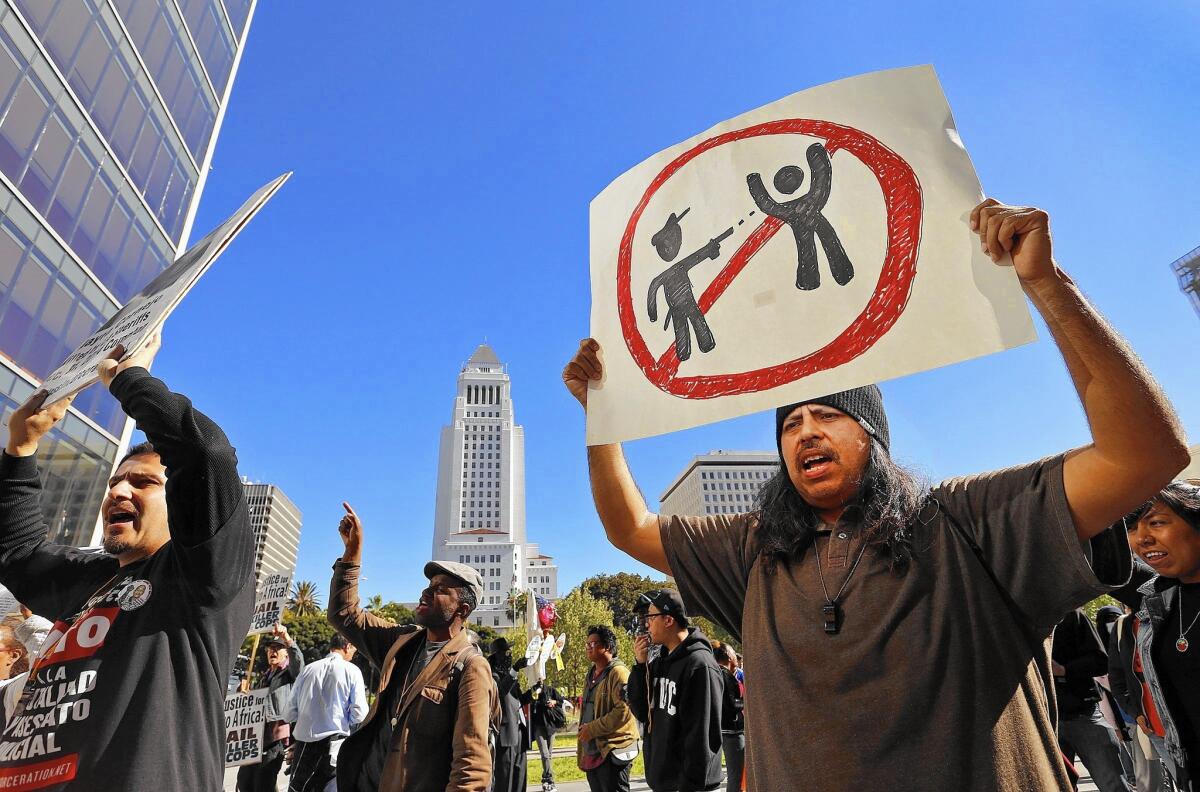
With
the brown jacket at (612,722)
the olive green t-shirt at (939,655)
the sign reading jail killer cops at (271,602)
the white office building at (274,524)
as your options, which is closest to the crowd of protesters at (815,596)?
the olive green t-shirt at (939,655)

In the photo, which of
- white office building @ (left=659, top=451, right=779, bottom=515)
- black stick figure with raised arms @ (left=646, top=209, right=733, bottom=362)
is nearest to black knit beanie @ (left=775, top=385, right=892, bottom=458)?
black stick figure with raised arms @ (left=646, top=209, right=733, bottom=362)

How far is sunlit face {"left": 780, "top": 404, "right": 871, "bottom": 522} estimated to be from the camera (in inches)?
65.7

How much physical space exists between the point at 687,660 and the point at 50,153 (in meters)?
19.6

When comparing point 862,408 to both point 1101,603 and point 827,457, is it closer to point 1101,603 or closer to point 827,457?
point 827,457

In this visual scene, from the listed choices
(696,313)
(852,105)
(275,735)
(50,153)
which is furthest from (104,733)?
(50,153)

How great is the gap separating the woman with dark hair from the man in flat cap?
2.99m

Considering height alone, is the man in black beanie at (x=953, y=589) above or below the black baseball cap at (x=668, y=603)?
below

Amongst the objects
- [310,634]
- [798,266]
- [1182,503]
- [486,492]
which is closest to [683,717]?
[1182,503]

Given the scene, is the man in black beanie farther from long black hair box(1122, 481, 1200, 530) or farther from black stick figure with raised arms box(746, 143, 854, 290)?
long black hair box(1122, 481, 1200, 530)

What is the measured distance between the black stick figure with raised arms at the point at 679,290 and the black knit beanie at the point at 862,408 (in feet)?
1.11

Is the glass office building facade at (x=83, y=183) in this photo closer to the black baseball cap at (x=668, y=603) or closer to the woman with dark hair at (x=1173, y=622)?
the black baseball cap at (x=668, y=603)

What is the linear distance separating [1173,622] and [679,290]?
2767mm

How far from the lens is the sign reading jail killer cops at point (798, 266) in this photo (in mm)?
1416

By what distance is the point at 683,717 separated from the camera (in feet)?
14.8
